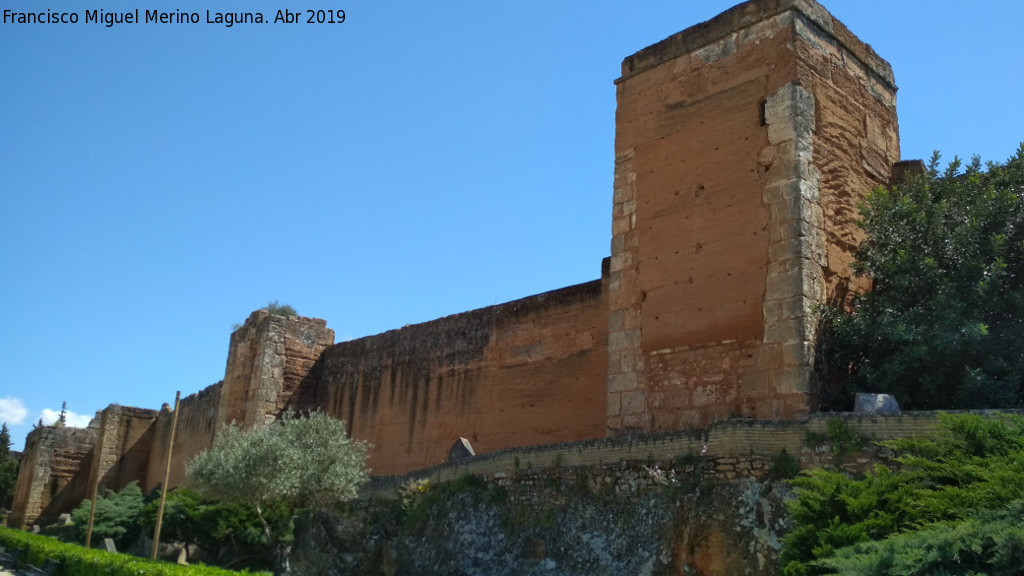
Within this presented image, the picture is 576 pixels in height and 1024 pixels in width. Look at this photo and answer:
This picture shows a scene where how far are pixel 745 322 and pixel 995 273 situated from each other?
256 cm

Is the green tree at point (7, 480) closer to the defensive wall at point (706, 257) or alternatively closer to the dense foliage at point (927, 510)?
the defensive wall at point (706, 257)

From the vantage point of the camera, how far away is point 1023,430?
6.66 m

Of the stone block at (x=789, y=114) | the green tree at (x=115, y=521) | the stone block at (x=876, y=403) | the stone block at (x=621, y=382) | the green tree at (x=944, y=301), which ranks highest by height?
the stone block at (x=789, y=114)

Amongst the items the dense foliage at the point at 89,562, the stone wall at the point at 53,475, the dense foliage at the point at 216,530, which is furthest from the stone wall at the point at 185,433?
the dense foliage at the point at 216,530

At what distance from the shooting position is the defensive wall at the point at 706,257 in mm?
10541

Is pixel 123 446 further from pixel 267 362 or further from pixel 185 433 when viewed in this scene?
pixel 267 362

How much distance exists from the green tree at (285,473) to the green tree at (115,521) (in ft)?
17.8

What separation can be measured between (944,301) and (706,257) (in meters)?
2.62

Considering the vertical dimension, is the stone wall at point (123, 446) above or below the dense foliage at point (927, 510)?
above

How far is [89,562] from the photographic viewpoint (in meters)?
12.7

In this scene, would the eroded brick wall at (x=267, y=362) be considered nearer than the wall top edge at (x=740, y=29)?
No

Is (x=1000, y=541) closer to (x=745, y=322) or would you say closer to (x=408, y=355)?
(x=745, y=322)

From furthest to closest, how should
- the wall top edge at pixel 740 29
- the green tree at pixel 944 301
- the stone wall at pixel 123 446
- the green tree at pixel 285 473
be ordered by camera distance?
the stone wall at pixel 123 446
the green tree at pixel 285 473
the wall top edge at pixel 740 29
the green tree at pixel 944 301

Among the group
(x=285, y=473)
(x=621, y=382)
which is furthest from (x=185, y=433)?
(x=621, y=382)
